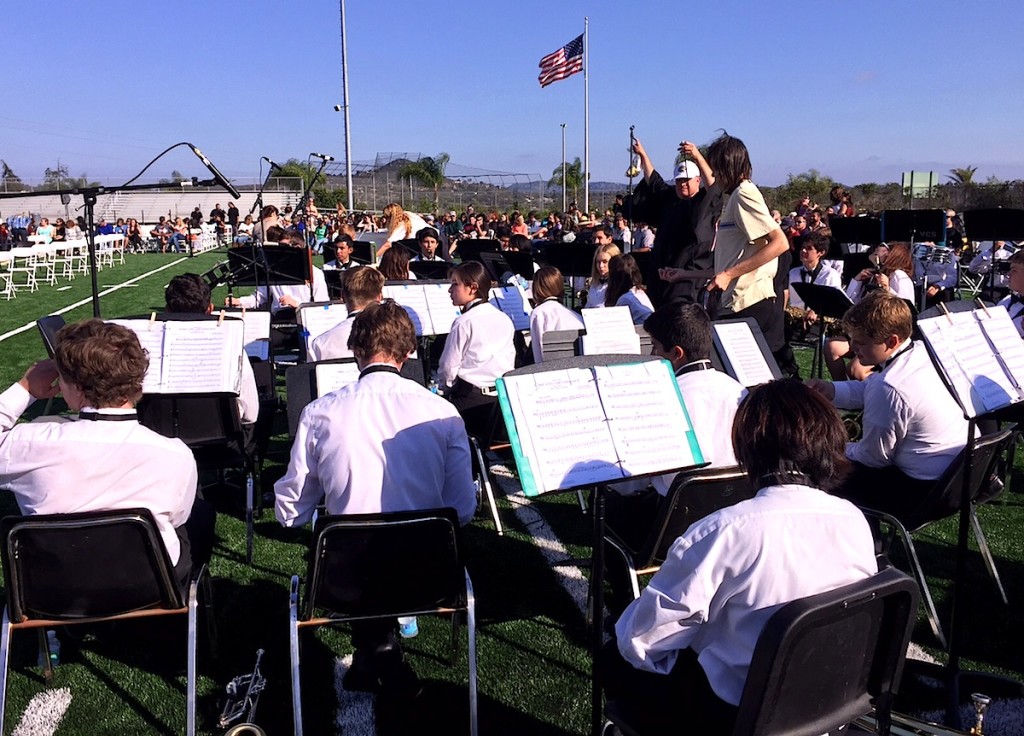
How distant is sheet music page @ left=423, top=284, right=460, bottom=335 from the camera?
7199 millimetres

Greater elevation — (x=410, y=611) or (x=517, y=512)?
(x=410, y=611)

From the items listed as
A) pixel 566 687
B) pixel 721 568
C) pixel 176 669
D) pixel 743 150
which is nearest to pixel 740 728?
pixel 721 568

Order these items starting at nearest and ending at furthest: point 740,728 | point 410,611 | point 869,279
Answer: point 740,728
point 410,611
point 869,279

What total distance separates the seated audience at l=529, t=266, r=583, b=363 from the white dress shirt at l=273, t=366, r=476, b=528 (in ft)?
10.1

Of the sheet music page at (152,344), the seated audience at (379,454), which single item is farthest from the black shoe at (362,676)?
the sheet music page at (152,344)

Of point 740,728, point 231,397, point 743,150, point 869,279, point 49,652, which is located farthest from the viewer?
point 869,279

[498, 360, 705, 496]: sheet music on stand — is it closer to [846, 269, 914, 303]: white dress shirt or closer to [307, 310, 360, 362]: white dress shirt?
[307, 310, 360, 362]: white dress shirt

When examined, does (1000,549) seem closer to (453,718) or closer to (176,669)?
(453,718)

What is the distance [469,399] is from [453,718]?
2707 mm

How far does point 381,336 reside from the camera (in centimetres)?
346

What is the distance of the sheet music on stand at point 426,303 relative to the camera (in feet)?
23.4

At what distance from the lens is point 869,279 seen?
8344mm

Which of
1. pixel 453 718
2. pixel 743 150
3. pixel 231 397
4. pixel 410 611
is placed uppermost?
pixel 743 150

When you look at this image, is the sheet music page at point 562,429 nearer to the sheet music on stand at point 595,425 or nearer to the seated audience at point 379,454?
the sheet music on stand at point 595,425
